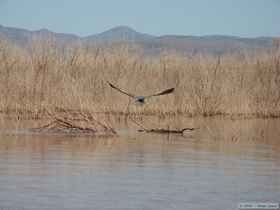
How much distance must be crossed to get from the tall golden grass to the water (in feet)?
12.2

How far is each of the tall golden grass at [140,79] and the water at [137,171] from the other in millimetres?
3713

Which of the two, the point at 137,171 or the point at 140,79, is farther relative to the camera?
the point at 140,79

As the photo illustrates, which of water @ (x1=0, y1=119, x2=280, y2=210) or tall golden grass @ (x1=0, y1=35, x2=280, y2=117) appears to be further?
tall golden grass @ (x1=0, y1=35, x2=280, y2=117)

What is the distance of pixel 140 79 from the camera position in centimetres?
2211

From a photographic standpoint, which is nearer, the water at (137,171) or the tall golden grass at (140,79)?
the water at (137,171)

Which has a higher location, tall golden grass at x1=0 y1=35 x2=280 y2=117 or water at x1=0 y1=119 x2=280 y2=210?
tall golden grass at x1=0 y1=35 x2=280 y2=117

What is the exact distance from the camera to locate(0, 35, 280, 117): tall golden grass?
63.6ft

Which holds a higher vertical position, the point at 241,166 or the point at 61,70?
the point at 61,70

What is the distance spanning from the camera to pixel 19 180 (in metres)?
9.81

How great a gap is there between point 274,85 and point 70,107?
25.1 ft

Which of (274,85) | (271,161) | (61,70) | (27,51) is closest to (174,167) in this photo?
(271,161)

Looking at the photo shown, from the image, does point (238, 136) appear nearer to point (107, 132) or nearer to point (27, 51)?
point (107, 132)

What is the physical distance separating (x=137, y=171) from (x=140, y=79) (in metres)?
11.3

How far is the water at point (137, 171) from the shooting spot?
28.7ft
